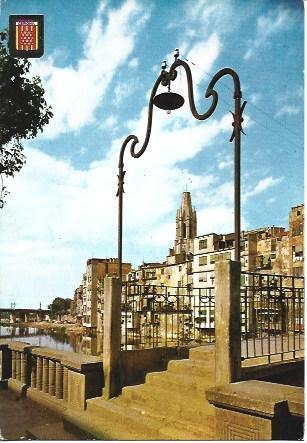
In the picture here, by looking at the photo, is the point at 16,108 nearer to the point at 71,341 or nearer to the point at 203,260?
the point at 203,260

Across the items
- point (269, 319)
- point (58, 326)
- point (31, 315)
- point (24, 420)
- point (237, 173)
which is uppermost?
point (237, 173)

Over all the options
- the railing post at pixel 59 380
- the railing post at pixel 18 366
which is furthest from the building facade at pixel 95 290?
the railing post at pixel 59 380

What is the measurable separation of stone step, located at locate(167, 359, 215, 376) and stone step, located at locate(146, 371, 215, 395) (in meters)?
0.06

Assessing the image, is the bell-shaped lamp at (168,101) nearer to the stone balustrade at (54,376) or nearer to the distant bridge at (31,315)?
the stone balustrade at (54,376)

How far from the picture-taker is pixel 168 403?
5.73 metres

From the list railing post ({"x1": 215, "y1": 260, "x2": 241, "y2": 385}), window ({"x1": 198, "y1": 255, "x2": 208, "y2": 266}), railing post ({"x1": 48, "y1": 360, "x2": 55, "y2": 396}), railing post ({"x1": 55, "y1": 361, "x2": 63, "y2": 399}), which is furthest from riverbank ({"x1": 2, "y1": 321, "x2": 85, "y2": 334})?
railing post ({"x1": 215, "y1": 260, "x2": 241, "y2": 385})

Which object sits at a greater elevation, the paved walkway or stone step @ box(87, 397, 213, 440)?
stone step @ box(87, 397, 213, 440)

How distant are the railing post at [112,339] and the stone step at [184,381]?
60 cm

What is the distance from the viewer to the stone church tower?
11431 centimetres

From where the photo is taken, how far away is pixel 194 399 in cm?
548

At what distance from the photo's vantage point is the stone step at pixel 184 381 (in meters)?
5.64

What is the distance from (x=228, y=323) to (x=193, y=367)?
5.63 feet

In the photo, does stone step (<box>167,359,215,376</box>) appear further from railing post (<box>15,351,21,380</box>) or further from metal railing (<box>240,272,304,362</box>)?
railing post (<box>15,351,21,380</box>)

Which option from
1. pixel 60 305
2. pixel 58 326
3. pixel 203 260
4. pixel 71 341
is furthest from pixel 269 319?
pixel 60 305
